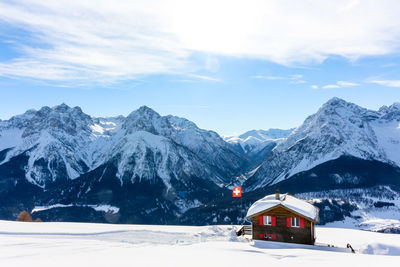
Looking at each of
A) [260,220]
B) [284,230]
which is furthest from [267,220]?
[284,230]

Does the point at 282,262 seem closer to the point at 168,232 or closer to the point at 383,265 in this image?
the point at 383,265

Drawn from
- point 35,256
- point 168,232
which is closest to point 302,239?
point 168,232

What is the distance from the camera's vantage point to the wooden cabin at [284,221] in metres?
46.9

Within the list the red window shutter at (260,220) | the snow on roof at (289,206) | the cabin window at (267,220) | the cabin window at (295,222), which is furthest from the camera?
the red window shutter at (260,220)

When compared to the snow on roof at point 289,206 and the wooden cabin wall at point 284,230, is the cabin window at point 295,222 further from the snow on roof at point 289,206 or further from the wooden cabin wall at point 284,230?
the snow on roof at point 289,206

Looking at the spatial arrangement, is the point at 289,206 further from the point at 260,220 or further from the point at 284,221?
the point at 260,220

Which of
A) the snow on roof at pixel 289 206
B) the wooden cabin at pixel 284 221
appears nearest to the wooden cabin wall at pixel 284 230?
the wooden cabin at pixel 284 221

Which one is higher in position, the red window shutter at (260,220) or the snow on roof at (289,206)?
the snow on roof at (289,206)

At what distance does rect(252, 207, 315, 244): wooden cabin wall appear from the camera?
46.8 metres

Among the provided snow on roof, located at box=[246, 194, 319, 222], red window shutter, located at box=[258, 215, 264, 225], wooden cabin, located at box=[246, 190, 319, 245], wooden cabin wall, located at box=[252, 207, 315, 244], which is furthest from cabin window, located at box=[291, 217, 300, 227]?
red window shutter, located at box=[258, 215, 264, 225]

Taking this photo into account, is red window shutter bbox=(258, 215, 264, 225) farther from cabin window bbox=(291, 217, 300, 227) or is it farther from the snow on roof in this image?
cabin window bbox=(291, 217, 300, 227)

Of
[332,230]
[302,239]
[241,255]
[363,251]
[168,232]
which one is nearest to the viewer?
[241,255]

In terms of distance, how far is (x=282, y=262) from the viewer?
2477 cm

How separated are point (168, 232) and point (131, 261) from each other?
29.2 metres
